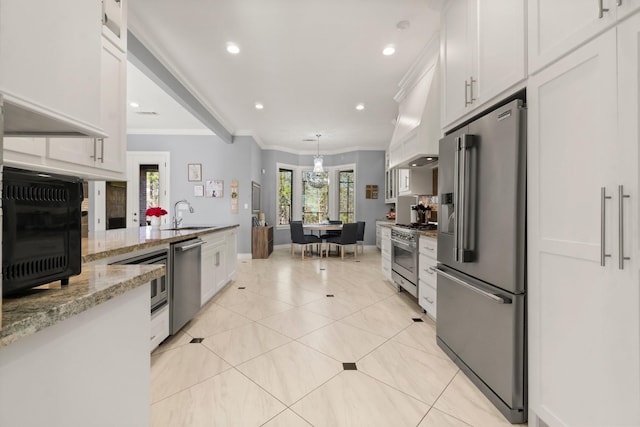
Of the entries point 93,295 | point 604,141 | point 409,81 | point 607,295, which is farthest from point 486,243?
point 409,81

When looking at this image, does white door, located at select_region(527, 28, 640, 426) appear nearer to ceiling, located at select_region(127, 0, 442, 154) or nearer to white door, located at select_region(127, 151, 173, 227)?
ceiling, located at select_region(127, 0, 442, 154)

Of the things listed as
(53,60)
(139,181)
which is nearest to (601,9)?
(53,60)

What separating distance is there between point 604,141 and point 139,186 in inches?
284

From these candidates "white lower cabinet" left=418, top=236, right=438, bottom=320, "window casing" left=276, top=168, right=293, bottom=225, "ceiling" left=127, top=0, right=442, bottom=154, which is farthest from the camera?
"window casing" left=276, top=168, right=293, bottom=225

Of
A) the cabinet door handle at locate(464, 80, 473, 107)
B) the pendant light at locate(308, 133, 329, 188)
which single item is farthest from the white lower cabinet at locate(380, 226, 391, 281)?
the pendant light at locate(308, 133, 329, 188)

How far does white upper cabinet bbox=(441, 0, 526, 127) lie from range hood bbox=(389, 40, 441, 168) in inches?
26.1

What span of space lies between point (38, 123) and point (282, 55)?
2.92 meters

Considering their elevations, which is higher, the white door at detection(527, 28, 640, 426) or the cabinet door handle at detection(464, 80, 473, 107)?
the cabinet door handle at detection(464, 80, 473, 107)

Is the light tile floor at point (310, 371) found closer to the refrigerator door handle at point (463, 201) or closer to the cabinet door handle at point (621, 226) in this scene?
the refrigerator door handle at point (463, 201)

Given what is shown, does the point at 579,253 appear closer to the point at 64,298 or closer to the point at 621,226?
the point at 621,226

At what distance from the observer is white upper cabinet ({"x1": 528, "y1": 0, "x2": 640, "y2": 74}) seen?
3.44 ft

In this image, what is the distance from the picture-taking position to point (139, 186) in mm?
6223

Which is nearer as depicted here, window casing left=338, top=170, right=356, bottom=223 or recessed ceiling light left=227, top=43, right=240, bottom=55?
recessed ceiling light left=227, top=43, right=240, bottom=55

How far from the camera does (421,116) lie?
120 inches
